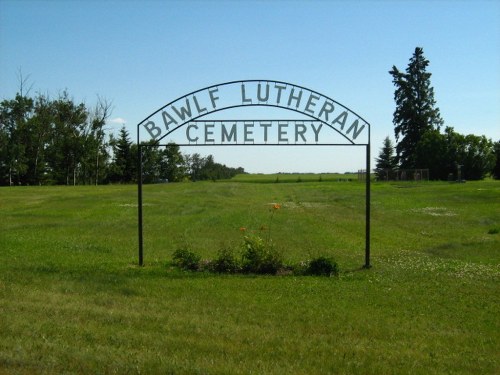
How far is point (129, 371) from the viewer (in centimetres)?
545

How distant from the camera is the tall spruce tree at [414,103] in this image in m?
81.1

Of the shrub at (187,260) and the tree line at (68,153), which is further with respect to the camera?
the tree line at (68,153)

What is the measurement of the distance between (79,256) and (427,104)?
7499cm

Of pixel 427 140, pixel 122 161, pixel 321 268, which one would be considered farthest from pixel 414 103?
pixel 321 268

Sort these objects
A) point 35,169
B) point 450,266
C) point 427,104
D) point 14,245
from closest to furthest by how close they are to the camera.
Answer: point 450,266
point 14,245
point 35,169
point 427,104

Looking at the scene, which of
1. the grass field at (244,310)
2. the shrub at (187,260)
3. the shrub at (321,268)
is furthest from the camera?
the shrub at (187,260)

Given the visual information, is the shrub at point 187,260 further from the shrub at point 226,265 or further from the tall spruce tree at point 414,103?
the tall spruce tree at point 414,103

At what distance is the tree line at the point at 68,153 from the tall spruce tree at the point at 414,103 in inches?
985

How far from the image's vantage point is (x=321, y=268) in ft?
38.6

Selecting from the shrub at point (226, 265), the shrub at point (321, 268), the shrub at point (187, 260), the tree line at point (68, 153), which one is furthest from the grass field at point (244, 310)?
the tree line at point (68, 153)

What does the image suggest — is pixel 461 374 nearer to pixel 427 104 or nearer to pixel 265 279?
pixel 265 279

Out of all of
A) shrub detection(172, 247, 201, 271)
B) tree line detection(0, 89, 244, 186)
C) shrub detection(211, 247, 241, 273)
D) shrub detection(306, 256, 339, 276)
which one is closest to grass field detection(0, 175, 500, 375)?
shrub detection(306, 256, 339, 276)

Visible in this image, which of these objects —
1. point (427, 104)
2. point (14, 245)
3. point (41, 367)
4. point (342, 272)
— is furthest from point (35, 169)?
point (41, 367)

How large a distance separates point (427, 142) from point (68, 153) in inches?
1856
